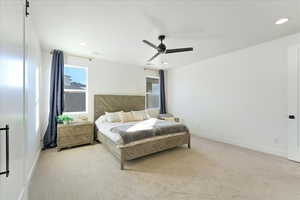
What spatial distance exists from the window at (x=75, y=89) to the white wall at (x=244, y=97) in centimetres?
389

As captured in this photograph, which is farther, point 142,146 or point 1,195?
point 142,146

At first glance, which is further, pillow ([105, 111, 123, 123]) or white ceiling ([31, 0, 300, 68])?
pillow ([105, 111, 123, 123])

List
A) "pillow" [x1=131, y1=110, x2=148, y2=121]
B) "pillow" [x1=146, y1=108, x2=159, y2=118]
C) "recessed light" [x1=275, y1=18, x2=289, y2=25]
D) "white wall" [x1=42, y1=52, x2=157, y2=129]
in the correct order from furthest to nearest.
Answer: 1. "pillow" [x1=146, y1=108, x2=159, y2=118]
2. "pillow" [x1=131, y1=110, x2=148, y2=121]
3. "white wall" [x1=42, y1=52, x2=157, y2=129]
4. "recessed light" [x1=275, y1=18, x2=289, y2=25]

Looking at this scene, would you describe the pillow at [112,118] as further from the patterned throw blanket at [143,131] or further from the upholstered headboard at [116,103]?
the patterned throw blanket at [143,131]

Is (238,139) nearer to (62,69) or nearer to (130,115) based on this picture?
(130,115)

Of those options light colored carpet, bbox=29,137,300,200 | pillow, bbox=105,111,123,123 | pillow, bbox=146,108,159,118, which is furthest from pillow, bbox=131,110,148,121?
light colored carpet, bbox=29,137,300,200

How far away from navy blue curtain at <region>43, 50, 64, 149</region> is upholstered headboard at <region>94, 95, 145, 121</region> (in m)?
1.04

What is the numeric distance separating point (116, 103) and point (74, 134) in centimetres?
175

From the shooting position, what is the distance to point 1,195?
45.4 inches

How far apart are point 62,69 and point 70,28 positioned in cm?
168

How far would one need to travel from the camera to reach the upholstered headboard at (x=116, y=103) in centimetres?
475

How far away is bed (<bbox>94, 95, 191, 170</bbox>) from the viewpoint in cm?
285

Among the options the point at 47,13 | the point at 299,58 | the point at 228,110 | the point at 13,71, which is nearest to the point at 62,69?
the point at 47,13

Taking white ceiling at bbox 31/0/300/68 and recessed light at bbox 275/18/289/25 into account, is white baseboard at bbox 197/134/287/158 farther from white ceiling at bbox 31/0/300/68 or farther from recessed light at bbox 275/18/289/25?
recessed light at bbox 275/18/289/25
